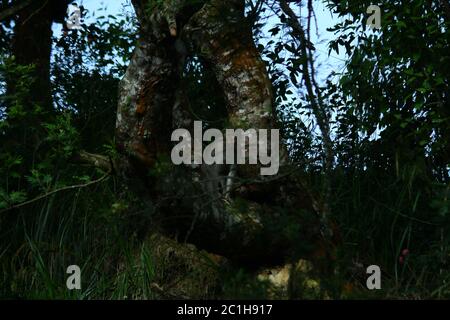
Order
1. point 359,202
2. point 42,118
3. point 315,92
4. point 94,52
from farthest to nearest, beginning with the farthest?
point 94,52
point 42,118
point 359,202
point 315,92

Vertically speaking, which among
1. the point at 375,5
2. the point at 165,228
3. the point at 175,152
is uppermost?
the point at 375,5

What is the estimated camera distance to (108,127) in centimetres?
777

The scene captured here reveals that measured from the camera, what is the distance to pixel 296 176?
5344 mm

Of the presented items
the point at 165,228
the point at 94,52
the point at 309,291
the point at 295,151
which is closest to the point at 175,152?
the point at 165,228

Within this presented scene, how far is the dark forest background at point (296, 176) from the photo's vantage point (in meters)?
5.64

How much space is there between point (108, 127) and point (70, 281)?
2.15m
